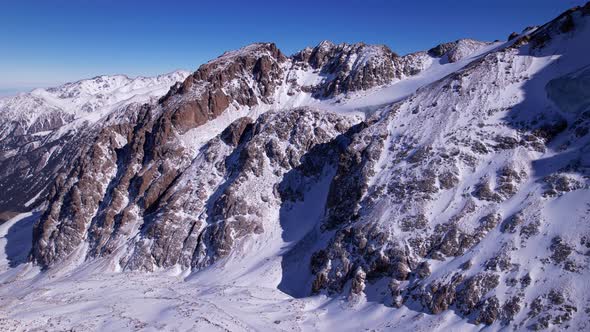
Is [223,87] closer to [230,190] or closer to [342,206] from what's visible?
[230,190]

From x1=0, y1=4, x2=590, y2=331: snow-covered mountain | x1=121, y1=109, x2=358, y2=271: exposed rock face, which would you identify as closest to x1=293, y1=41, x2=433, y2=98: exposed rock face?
x1=0, y1=4, x2=590, y2=331: snow-covered mountain

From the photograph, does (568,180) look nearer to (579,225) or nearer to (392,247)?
(579,225)

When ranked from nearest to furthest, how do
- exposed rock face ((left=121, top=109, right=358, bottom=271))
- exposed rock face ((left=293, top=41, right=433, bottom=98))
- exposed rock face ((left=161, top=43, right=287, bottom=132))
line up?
exposed rock face ((left=121, top=109, right=358, bottom=271))
exposed rock face ((left=161, top=43, right=287, bottom=132))
exposed rock face ((left=293, top=41, right=433, bottom=98))

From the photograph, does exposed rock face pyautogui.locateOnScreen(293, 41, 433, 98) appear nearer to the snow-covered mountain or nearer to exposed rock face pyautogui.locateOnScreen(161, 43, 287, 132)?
the snow-covered mountain

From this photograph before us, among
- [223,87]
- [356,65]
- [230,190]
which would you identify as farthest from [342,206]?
[356,65]

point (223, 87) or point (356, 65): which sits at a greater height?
point (356, 65)

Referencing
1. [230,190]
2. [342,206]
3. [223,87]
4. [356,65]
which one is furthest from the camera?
[356,65]

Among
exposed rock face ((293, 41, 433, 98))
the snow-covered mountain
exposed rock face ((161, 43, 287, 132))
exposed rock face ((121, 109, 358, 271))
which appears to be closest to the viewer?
the snow-covered mountain

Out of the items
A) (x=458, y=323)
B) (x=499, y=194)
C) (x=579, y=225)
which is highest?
(x=499, y=194)

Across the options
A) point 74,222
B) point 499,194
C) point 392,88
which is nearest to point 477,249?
point 499,194
